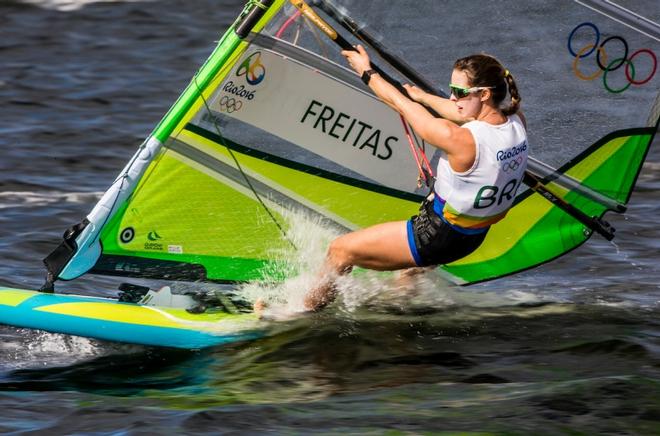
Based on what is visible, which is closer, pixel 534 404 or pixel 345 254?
pixel 534 404

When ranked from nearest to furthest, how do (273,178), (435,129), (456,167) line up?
(435,129) → (456,167) → (273,178)

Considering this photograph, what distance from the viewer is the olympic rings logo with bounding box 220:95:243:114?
5.84m

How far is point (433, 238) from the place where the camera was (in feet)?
18.2

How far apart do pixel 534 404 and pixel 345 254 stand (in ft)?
4.00

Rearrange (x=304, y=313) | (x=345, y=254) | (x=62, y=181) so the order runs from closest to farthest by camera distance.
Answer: (x=345, y=254)
(x=304, y=313)
(x=62, y=181)

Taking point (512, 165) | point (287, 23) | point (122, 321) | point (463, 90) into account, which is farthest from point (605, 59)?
point (122, 321)

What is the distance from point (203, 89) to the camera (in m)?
5.73

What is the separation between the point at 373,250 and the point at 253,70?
1.05 meters

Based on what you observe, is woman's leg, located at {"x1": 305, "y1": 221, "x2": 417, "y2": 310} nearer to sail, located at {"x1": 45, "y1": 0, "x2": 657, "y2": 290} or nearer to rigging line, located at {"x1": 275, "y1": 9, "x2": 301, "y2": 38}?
sail, located at {"x1": 45, "y1": 0, "x2": 657, "y2": 290}

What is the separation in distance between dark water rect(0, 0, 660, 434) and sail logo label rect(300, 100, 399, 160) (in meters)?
0.88

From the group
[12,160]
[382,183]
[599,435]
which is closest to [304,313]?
[382,183]

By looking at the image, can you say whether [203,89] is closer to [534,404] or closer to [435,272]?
[435,272]

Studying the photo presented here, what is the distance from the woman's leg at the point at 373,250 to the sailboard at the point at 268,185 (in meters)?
0.57

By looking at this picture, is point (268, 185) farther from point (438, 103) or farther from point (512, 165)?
point (512, 165)
